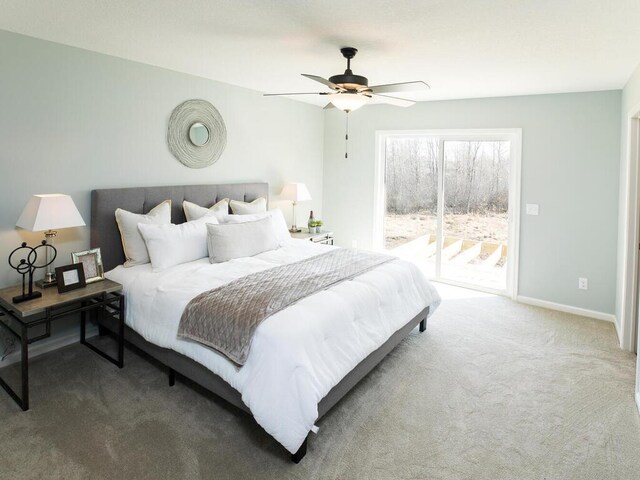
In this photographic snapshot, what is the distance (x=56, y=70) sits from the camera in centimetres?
314

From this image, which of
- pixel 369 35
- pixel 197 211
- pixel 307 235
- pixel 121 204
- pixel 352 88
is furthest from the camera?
pixel 307 235

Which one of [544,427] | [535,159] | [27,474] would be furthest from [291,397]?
[535,159]

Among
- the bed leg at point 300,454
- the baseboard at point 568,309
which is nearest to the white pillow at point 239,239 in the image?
the bed leg at point 300,454

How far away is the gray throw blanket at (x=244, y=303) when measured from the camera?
2.32 meters

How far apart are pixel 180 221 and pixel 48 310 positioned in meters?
1.56

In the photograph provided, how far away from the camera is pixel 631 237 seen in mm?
3543

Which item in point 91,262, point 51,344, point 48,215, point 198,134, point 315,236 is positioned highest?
point 198,134

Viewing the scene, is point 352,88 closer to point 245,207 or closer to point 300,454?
point 245,207

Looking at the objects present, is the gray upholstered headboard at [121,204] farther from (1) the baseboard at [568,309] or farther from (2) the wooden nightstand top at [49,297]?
(1) the baseboard at [568,309]

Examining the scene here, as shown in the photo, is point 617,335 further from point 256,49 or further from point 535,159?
point 256,49

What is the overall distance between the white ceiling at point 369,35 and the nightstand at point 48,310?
182 cm

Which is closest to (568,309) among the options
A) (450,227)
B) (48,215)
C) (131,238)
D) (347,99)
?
(450,227)

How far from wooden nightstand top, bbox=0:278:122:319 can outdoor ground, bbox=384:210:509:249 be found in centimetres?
388

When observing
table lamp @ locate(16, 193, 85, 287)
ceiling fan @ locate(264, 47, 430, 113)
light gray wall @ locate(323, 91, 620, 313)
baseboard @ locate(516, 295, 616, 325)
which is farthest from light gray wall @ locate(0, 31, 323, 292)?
baseboard @ locate(516, 295, 616, 325)
